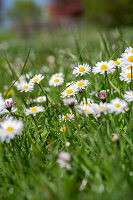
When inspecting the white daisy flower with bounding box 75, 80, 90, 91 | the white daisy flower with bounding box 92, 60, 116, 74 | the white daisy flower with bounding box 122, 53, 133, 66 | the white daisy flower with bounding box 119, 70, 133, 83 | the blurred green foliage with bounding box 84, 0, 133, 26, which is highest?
the white daisy flower with bounding box 122, 53, 133, 66

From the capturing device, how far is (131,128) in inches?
34.8

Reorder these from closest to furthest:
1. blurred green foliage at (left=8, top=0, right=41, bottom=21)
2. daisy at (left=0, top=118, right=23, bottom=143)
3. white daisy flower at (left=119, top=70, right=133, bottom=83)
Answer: daisy at (left=0, top=118, right=23, bottom=143) → white daisy flower at (left=119, top=70, right=133, bottom=83) → blurred green foliage at (left=8, top=0, right=41, bottom=21)

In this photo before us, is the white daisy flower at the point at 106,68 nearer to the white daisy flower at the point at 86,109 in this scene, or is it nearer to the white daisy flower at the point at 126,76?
the white daisy flower at the point at 126,76

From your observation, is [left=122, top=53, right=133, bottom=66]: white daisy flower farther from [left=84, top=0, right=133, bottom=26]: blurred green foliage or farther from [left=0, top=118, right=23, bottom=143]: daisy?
[left=84, top=0, right=133, bottom=26]: blurred green foliage

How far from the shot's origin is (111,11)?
10664 mm

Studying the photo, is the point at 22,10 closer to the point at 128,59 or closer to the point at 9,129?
the point at 128,59

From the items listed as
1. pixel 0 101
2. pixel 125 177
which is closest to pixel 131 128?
pixel 125 177

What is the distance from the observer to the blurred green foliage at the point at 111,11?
33.3ft

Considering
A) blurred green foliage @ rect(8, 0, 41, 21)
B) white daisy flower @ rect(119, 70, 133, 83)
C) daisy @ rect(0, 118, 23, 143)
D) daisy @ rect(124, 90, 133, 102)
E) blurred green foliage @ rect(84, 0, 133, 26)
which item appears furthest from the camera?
blurred green foliage @ rect(8, 0, 41, 21)

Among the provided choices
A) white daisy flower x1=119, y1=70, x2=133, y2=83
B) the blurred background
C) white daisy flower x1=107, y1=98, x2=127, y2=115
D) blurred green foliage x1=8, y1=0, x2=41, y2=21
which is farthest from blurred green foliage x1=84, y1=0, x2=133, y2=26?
blurred green foliage x1=8, y1=0, x2=41, y2=21

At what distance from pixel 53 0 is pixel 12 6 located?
42.0 ft

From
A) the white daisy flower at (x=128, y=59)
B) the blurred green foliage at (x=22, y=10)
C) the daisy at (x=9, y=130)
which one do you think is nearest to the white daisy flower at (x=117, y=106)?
the white daisy flower at (x=128, y=59)

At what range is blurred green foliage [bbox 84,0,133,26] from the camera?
10.1 meters

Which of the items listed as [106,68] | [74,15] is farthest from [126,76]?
[74,15]
